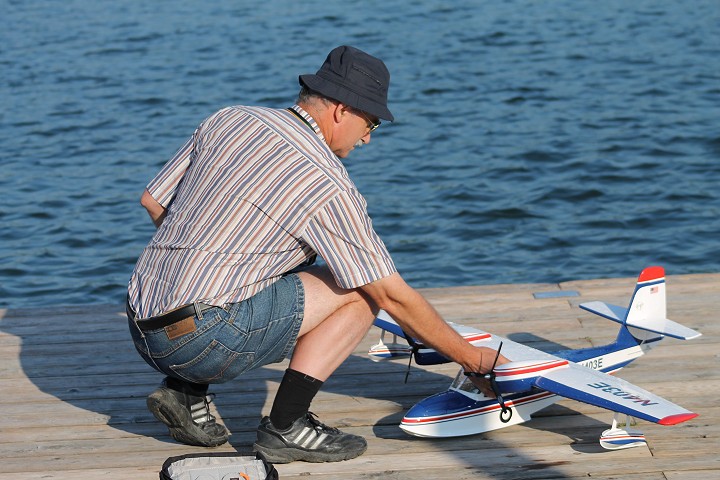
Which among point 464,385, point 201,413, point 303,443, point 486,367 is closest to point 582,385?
point 486,367

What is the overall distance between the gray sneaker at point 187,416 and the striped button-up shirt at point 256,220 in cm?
40

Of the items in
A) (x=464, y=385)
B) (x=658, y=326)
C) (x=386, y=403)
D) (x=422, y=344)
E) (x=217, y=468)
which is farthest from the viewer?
(x=658, y=326)

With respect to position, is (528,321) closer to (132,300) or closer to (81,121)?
(132,300)

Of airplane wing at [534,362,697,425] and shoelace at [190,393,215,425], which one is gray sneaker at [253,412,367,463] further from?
airplane wing at [534,362,697,425]

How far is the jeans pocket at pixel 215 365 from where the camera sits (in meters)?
3.96

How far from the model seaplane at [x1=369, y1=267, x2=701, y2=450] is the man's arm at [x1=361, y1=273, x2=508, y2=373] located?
193 millimetres

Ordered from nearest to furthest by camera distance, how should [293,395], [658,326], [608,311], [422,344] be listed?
1. [293,395]
2. [422,344]
3. [658,326]
4. [608,311]

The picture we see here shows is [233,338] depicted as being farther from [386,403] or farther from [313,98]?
[386,403]

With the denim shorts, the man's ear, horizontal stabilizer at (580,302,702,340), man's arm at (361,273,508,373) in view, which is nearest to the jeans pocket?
the denim shorts

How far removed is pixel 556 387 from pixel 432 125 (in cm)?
981

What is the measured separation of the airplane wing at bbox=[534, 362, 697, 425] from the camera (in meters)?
3.98

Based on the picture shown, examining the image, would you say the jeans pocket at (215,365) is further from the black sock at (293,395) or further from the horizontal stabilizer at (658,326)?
the horizontal stabilizer at (658,326)

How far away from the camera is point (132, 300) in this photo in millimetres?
4098

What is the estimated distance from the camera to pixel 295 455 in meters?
4.19
